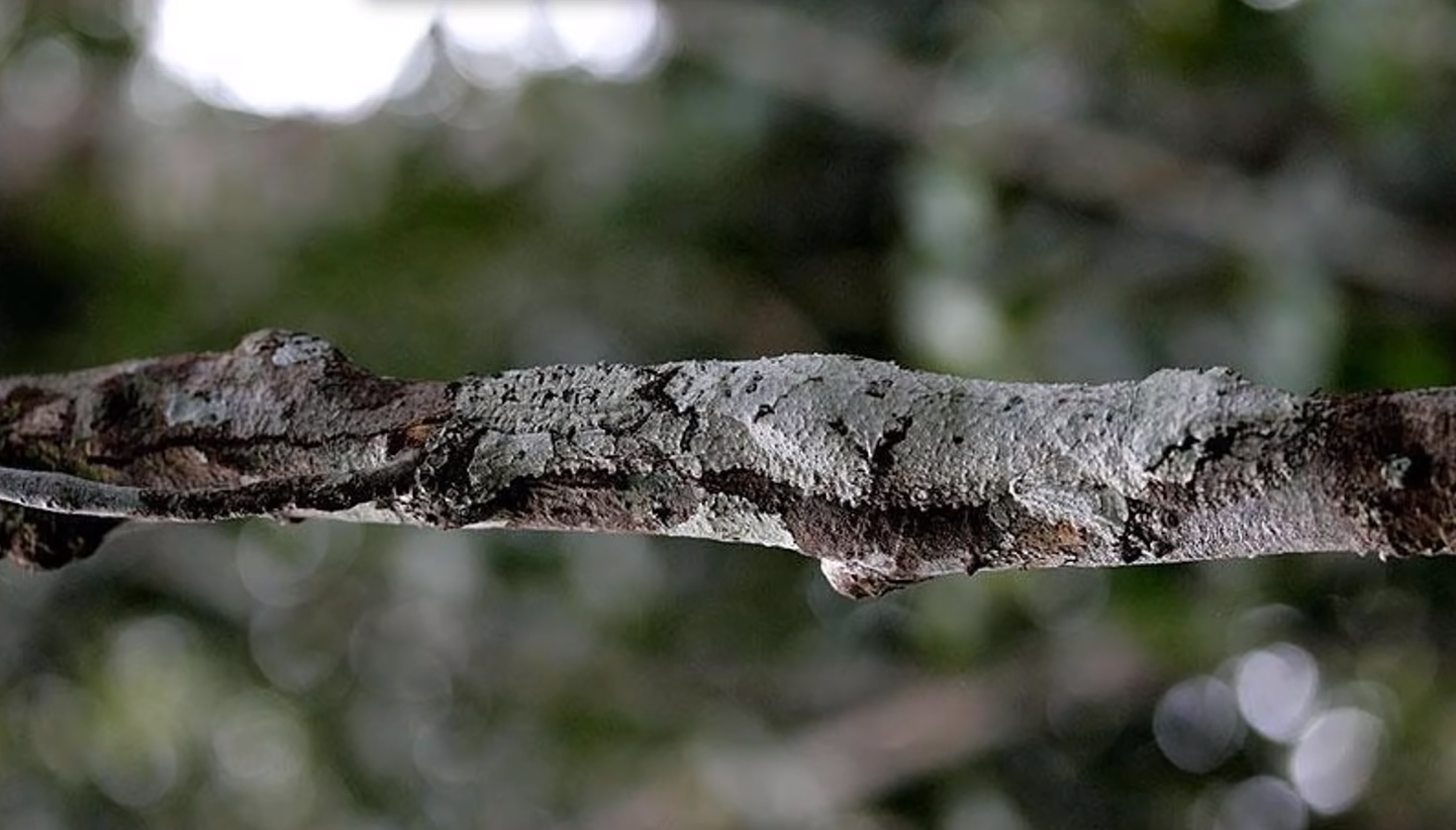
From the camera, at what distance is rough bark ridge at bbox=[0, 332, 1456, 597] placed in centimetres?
33

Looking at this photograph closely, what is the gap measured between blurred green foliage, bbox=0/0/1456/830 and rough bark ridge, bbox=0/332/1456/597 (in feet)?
2.39

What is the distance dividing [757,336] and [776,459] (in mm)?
1032

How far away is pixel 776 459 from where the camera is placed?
0.39 meters

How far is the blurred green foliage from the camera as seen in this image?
1.16 meters

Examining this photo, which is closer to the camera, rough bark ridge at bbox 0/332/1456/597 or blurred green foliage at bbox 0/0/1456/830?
rough bark ridge at bbox 0/332/1456/597

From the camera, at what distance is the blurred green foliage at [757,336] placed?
1.16 m

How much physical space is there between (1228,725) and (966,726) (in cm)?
23

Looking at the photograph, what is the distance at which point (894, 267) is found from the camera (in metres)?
1.27

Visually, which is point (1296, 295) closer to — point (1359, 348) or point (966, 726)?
point (1359, 348)

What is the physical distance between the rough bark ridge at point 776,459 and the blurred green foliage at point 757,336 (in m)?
0.73

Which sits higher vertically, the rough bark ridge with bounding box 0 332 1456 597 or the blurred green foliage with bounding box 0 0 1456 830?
the blurred green foliage with bounding box 0 0 1456 830

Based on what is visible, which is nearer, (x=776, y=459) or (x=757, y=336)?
(x=776, y=459)

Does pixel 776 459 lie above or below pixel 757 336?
below

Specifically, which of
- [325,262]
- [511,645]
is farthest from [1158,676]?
[325,262]
